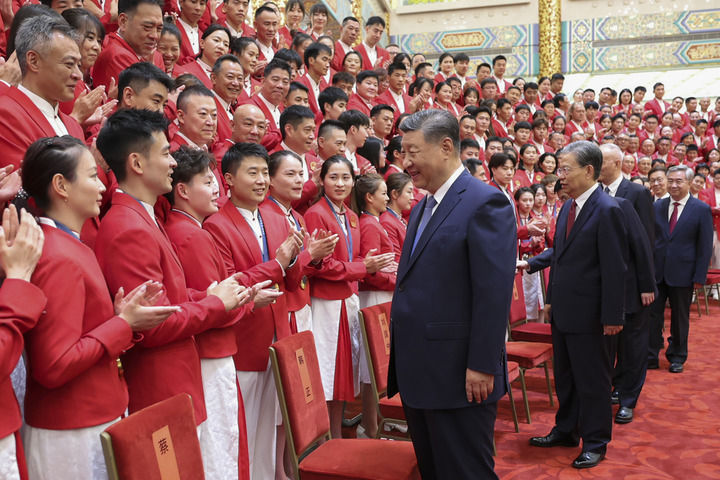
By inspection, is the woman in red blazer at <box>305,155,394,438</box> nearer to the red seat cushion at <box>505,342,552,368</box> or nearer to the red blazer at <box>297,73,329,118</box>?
the red seat cushion at <box>505,342,552,368</box>

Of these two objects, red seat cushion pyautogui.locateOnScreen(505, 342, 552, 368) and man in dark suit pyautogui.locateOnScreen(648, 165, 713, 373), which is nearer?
red seat cushion pyautogui.locateOnScreen(505, 342, 552, 368)

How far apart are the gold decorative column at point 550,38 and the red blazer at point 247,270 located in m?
12.0

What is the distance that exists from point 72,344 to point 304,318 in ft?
4.71

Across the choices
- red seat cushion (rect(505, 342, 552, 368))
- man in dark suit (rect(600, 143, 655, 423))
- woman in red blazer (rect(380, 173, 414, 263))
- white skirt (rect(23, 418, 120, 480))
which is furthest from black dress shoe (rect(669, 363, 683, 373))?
white skirt (rect(23, 418, 120, 480))

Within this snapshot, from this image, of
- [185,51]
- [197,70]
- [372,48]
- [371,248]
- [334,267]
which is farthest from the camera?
[372,48]

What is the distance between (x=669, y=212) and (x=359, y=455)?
4.49 m

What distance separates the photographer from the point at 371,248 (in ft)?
10.7

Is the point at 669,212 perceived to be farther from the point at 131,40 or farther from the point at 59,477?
the point at 59,477

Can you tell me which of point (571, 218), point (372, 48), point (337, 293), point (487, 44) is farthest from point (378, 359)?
point (487, 44)

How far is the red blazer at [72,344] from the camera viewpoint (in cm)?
130

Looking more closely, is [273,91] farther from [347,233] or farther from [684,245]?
[684,245]

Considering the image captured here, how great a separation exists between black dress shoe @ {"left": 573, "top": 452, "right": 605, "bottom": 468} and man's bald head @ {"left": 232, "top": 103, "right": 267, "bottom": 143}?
91.0 inches

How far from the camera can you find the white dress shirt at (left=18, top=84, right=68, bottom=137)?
6.14 ft

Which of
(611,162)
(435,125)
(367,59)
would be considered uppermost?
(367,59)
